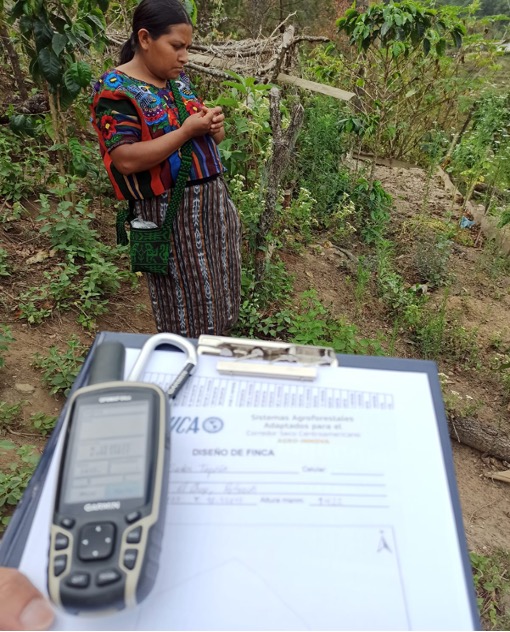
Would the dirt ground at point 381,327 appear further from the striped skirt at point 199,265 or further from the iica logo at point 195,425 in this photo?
the iica logo at point 195,425

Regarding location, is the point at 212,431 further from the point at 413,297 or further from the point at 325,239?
the point at 325,239

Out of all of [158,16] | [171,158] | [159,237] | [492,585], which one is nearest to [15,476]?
[159,237]

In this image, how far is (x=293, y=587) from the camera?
59 cm

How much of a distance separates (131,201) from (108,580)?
4.66ft

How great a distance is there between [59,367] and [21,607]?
1.72 m

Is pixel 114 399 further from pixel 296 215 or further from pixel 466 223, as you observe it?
pixel 466 223

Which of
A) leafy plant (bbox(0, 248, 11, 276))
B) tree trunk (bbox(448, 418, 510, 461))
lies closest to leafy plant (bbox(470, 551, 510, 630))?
tree trunk (bbox(448, 418, 510, 461))

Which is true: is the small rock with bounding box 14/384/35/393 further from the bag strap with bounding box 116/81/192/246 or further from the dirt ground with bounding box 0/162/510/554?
the bag strap with bounding box 116/81/192/246

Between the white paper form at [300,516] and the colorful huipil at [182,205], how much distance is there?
40.6 inches

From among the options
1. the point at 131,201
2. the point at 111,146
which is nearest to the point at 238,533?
the point at 111,146

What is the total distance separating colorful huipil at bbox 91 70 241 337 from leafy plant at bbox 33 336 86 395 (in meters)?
0.48

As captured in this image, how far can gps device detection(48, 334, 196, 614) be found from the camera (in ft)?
1.75

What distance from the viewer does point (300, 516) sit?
635mm

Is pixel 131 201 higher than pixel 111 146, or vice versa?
pixel 111 146
